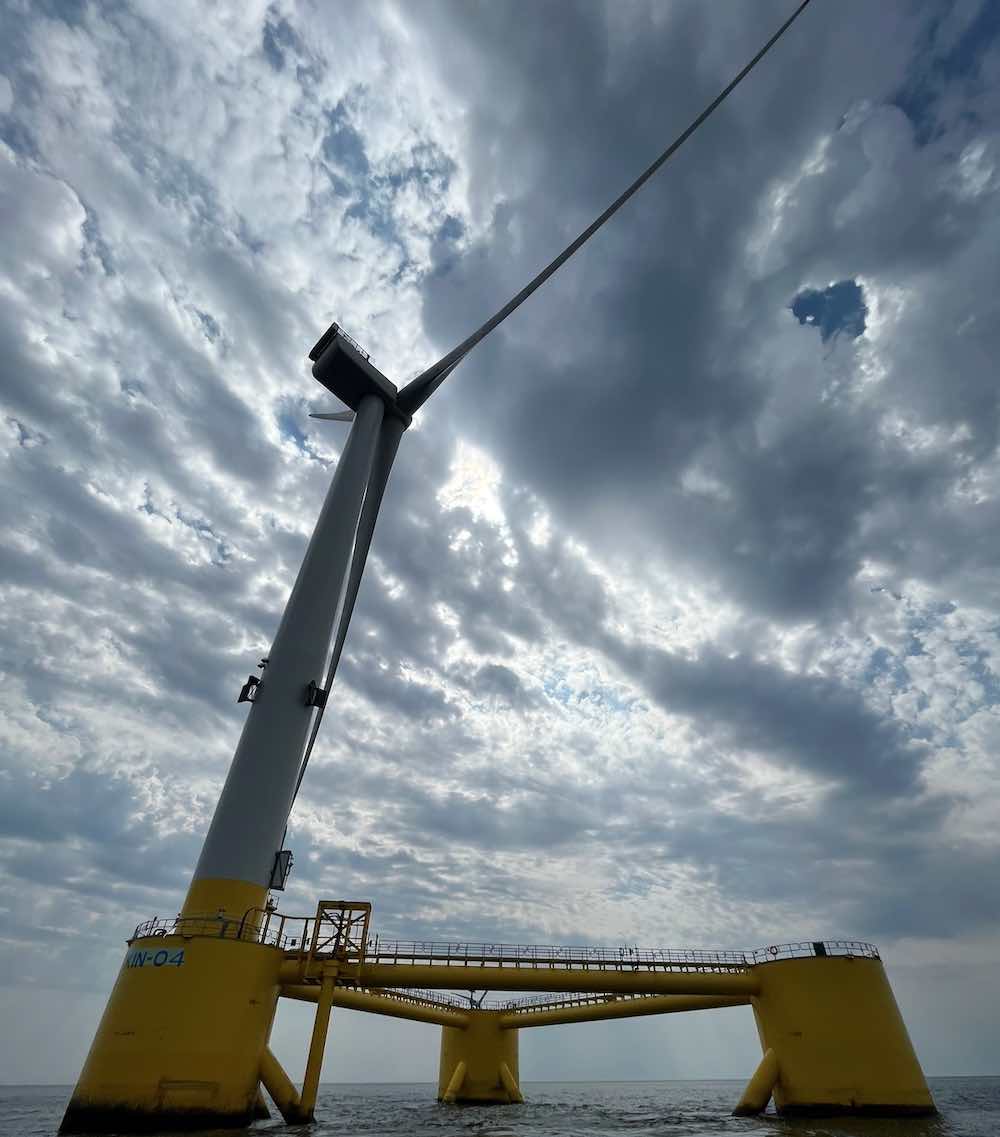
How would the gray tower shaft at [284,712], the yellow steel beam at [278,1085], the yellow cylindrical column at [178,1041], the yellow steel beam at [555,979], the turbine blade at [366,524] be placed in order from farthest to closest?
1. the turbine blade at [366,524]
2. the gray tower shaft at [284,712]
3. the yellow steel beam at [555,979]
4. the yellow steel beam at [278,1085]
5. the yellow cylindrical column at [178,1041]

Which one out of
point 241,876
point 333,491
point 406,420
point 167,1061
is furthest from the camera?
point 406,420

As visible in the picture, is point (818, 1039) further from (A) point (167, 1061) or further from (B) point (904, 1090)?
(A) point (167, 1061)

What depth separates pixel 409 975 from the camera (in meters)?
33.5

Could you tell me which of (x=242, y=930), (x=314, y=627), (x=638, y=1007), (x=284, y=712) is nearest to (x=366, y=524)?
(x=314, y=627)

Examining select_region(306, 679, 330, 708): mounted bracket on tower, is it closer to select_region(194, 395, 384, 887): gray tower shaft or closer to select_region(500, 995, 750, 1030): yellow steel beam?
select_region(194, 395, 384, 887): gray tower shaft

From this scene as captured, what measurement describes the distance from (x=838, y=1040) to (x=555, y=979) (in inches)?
608

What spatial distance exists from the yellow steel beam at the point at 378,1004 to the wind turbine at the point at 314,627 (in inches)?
207

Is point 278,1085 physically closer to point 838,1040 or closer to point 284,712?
point 284,712

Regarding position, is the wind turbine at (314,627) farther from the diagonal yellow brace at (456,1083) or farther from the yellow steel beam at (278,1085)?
the diagonal yellow brace at (456,1083)

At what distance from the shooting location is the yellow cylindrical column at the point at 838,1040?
34.5m

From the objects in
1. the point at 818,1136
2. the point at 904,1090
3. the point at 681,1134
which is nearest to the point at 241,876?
the point at 681,1134

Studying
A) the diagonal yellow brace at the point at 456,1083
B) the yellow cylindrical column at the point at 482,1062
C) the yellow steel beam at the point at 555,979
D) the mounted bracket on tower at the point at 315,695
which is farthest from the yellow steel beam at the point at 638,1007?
the mounted bracket on tower at the point at 315,695

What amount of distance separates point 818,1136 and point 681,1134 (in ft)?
20.8

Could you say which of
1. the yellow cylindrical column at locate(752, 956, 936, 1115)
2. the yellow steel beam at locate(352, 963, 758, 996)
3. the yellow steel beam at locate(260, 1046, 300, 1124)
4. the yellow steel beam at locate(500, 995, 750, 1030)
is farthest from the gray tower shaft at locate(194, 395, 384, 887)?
the yellow cylindrical column at locate(752, 956, 936, 1115)
